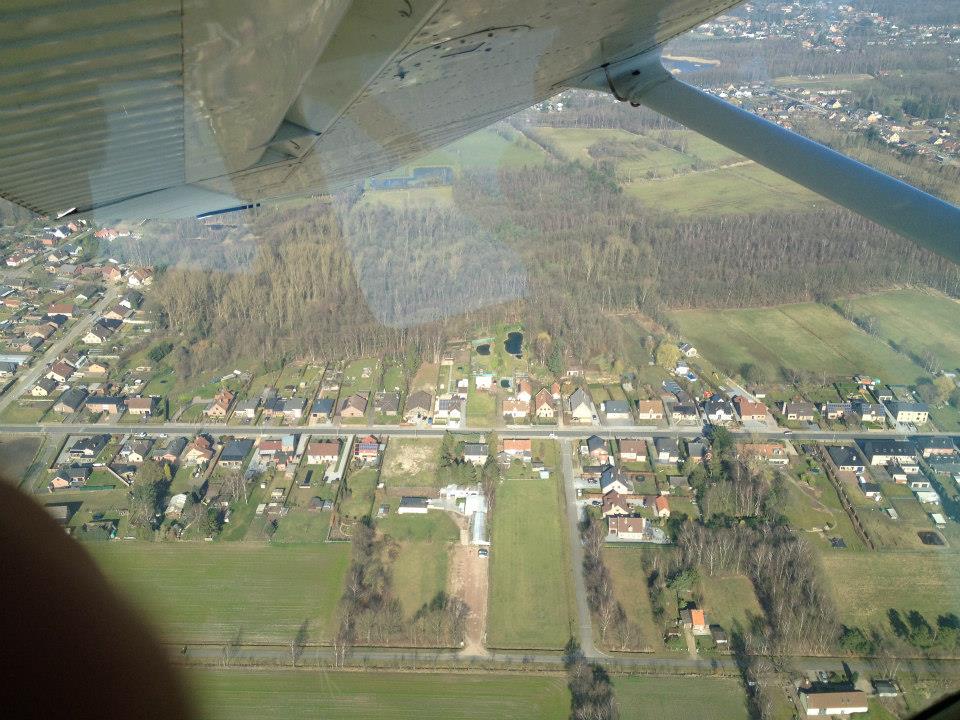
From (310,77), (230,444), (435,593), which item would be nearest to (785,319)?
(435,593)

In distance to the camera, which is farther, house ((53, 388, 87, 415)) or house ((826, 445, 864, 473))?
house ((53, 388, 87, 415))

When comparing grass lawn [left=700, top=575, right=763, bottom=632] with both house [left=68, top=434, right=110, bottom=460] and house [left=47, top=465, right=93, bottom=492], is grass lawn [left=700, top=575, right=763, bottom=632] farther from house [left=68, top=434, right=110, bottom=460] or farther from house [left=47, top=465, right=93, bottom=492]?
house [left=68, top=434, right=110, bottom=460]

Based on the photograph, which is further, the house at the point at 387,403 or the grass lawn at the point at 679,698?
the house at the point at 387,403

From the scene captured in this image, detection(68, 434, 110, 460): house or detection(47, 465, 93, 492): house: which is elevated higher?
detection(68, 434, 110, 460): house

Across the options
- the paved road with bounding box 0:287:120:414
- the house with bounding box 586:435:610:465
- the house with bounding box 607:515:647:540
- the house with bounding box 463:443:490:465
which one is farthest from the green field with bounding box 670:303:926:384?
the paved road with bounding box 0:287:120:414

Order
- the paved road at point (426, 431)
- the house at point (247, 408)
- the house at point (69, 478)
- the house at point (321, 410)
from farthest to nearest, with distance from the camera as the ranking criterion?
the house at point (247, 408) < the house at point (321, 410) < the paved road at point (426, 431) < the house at point (69, 478)

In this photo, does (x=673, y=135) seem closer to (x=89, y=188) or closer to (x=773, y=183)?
(x=773, y=183)

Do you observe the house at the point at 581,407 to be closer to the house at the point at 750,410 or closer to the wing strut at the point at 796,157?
the house at the point at 750,410

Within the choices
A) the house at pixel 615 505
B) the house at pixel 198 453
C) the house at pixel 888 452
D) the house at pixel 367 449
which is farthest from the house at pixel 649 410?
the house at pixel 198 453
